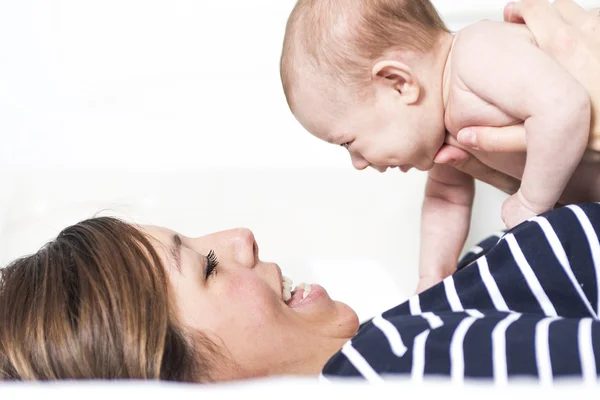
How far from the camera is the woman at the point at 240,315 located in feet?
2.38

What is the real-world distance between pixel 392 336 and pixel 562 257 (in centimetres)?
21

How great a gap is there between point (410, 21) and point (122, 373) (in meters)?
0.58

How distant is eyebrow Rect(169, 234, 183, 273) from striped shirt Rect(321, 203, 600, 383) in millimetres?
234

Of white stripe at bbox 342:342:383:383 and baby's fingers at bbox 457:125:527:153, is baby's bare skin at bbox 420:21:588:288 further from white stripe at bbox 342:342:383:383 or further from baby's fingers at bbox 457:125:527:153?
white stripe at bbox 342:342:383:383

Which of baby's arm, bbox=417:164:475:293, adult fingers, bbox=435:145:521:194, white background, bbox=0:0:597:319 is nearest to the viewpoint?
adult fingers, bbox=435:145:521:194

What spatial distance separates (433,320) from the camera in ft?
2.55

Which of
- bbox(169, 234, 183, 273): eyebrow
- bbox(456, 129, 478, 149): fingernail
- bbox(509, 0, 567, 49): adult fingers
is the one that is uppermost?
bbox(509, 0, 567, 49): adult fingers

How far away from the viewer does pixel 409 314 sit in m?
0.88

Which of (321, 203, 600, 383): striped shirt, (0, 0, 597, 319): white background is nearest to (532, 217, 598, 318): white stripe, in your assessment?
(321, 203, 600, 383): striped shirt

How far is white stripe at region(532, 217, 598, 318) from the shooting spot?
78 cm

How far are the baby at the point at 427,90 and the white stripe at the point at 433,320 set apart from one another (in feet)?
0.84

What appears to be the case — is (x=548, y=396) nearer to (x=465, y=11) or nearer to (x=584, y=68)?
(x=584, y=68)

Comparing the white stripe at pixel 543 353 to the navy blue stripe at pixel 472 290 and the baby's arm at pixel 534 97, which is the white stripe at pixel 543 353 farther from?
the baby's arm at pixel 534 97

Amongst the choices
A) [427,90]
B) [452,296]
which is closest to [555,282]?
[452,296]
